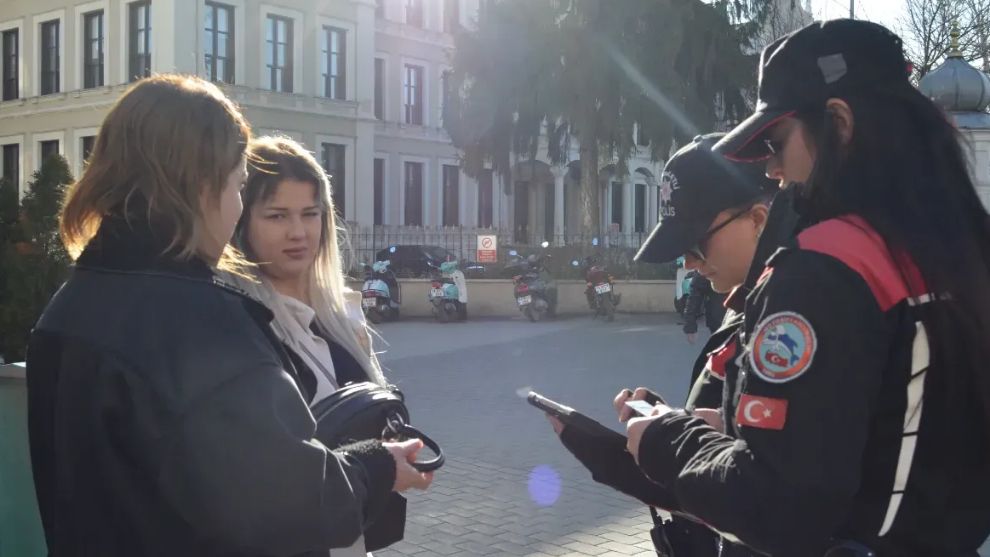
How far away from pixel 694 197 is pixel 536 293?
17088mm

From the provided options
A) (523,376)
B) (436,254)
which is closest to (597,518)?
(523,376)

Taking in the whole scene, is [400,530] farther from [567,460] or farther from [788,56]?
[567,460]

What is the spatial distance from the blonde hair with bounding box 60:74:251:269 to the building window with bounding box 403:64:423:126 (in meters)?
39.7

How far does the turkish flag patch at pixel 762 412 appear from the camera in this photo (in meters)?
1.52

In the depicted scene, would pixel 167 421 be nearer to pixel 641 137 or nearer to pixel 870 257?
pixel 870 257

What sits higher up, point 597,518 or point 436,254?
point 436,254

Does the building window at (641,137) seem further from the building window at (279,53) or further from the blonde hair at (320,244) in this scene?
the blonde hair at (320,244)

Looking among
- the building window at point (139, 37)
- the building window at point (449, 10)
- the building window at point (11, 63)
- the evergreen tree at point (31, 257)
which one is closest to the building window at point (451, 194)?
the building window at point (449, 10)

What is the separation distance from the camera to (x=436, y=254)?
104ft

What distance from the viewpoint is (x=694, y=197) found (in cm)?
238

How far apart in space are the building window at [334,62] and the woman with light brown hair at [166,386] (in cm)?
3512

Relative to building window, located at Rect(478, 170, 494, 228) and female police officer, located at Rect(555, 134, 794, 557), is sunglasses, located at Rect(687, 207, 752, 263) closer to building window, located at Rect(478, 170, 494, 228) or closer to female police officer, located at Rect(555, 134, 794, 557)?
female police officer, located at Rect(555, 134, 794, 557)

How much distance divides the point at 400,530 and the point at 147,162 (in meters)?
1.09

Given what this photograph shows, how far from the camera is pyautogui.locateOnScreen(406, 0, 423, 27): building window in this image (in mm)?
40938
